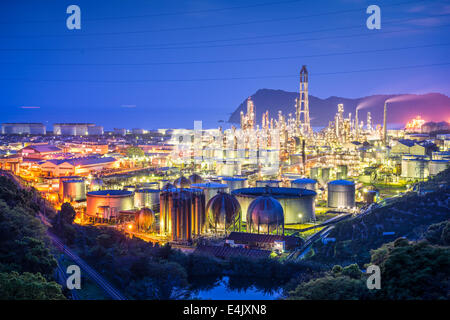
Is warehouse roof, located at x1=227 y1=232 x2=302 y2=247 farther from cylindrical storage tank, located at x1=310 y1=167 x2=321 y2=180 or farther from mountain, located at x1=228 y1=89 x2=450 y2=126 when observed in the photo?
mountain, located at x1=228 y1=89 x2=450 y2=126

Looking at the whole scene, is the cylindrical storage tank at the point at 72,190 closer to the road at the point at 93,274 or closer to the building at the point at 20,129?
the road at the point at 93,274

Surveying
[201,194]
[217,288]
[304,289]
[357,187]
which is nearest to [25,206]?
[201,194]

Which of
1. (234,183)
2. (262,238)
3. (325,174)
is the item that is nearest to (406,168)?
(325,174)

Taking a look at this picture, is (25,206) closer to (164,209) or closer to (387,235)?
(164,209)

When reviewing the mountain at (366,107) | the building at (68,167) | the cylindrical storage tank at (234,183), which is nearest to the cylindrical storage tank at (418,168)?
the cylindrical storage tank at (234,183)

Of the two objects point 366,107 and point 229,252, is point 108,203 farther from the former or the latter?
point 366,107

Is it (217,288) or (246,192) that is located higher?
(246,192)

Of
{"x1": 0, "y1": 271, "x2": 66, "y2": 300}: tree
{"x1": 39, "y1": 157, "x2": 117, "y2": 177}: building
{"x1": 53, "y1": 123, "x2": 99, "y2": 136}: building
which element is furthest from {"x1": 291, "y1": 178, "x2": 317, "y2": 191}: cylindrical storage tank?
{"x1": 53, "y1": 123, "x2": 99, "y2": 136}: building
